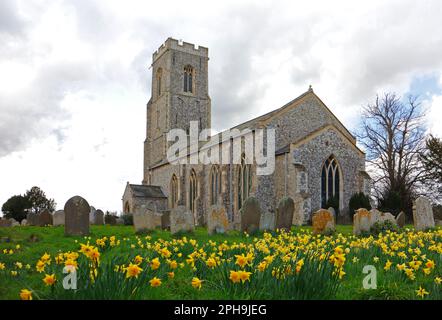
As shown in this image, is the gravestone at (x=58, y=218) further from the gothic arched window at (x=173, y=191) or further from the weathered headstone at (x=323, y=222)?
the gothic arched window at (x=173, y=191)

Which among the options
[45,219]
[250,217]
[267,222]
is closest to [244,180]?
[45,219]

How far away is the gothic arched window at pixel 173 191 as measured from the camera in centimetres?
3384

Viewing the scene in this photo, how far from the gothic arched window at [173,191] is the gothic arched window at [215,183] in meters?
5.90

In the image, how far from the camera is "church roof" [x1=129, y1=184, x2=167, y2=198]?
3378 cm

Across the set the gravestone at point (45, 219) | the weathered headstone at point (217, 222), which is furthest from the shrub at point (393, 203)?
the gravestone at point (45, 219)

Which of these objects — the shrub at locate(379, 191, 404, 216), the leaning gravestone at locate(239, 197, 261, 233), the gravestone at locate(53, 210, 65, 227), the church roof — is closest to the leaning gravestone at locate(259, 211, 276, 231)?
the leaning gravestone at locate(239, 197, 261, 233)

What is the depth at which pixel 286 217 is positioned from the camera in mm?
13000

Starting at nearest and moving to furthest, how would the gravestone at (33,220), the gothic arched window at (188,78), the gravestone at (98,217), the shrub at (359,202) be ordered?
the gravestone at (33,220) → the gravestone at (98,217) → the shrub at (359,202) → the gothic arched window at (188,78)

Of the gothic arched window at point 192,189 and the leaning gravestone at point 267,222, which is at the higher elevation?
the gothic arched window at point 192,189

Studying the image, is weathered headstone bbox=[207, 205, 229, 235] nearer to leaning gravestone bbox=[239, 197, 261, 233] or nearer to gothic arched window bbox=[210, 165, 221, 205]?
leaning gravestone bbox=[239, 197, 261, 233]

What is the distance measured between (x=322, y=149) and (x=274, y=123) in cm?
320

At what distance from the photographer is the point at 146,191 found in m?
35.1

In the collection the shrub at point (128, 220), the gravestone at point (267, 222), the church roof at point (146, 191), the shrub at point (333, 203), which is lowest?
the shrub at point (128, 220)

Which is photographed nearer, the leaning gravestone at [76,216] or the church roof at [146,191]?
the leaning gravestone at [76,216]
